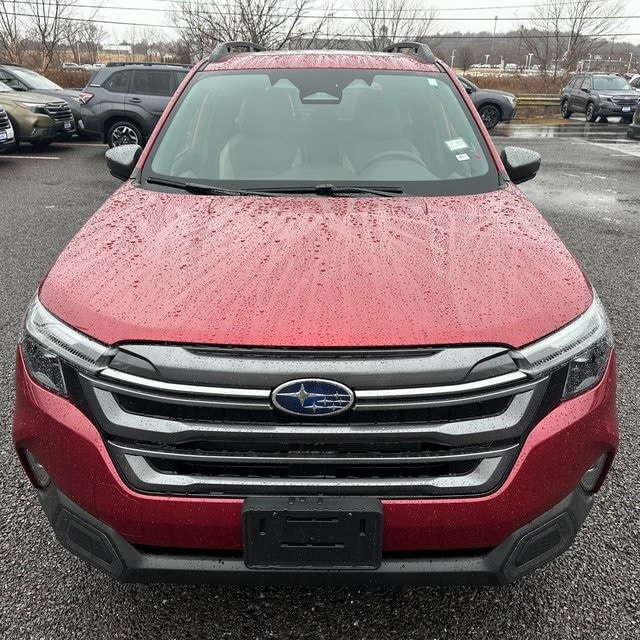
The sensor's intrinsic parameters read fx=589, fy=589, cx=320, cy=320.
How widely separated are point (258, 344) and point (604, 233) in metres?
6.17

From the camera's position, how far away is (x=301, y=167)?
268 cm

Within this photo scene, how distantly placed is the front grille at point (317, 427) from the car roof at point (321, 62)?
7.19 ft

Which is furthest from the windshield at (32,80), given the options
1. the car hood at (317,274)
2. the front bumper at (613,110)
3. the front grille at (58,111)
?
the front bumper at (613,110)

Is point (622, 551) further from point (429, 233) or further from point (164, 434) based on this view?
point (164, 434)

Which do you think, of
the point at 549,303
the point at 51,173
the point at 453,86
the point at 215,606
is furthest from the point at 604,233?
the point at 51,173

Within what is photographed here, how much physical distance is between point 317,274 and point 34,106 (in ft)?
37.5

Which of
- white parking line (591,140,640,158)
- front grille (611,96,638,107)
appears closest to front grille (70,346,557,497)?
white parking line (591,140,640,158)

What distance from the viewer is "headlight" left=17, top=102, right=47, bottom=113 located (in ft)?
36.0

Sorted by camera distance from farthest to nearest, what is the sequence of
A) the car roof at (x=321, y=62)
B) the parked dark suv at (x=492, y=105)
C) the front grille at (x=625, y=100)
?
the front grille at (x=625, y=100) < the parked dark suv at (x=492, y=105) < the car roof at (x=321, y=62)

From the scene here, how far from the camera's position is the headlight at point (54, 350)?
1538 millimetres

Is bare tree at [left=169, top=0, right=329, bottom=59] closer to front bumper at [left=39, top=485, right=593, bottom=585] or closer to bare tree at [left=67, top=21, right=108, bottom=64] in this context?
bare tree at [left=67, top=21, right=108, bottom=64]

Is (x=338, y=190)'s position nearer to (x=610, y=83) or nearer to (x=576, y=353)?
(x=576, y=353)

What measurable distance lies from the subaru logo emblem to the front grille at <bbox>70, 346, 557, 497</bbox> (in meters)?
0.02

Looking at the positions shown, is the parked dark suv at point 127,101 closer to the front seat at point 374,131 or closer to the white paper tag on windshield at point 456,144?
the front seat at point 374,131
